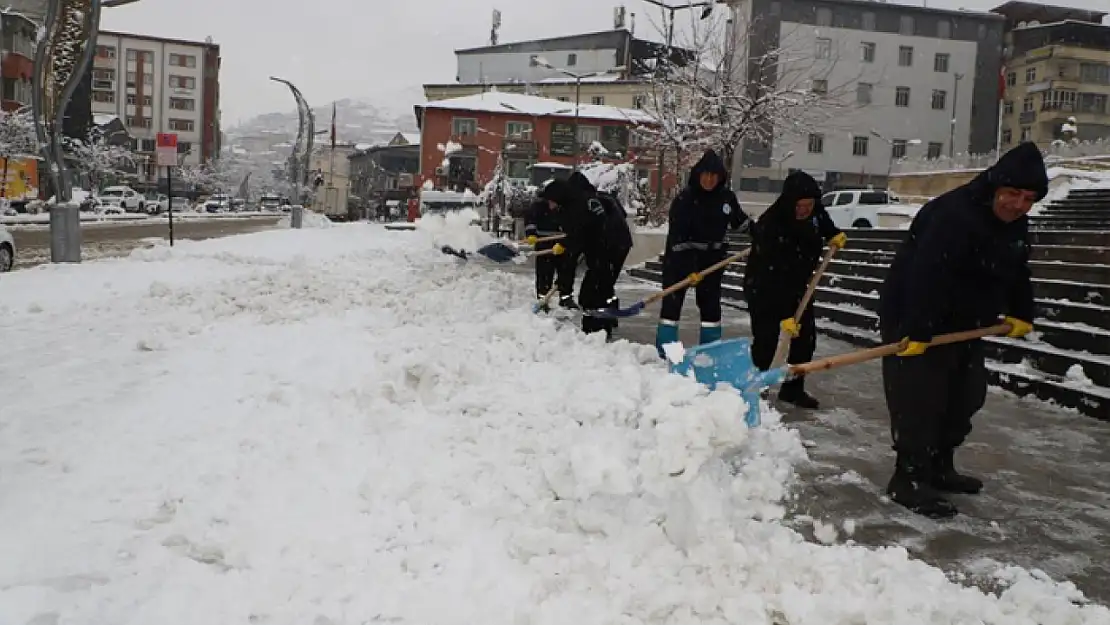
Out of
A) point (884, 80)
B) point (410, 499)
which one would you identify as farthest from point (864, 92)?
point (410, 499)

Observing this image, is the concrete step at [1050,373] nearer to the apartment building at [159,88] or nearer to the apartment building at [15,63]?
the apartment building at [15,63]

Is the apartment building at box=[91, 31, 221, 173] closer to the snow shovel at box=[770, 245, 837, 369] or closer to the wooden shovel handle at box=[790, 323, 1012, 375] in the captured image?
the snow shovel at box=[770, 245, 837, 369]

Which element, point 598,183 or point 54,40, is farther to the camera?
point 598,183

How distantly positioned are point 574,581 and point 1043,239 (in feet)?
28.5

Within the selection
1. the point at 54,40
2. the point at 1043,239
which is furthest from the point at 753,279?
the point at 54,40

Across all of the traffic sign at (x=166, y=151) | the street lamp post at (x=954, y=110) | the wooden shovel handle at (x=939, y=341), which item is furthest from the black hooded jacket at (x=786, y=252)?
the street lamp post at (x=954, y=110)

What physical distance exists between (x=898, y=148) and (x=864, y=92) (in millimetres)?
3923

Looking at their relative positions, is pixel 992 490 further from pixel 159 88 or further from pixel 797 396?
pixel 159 88

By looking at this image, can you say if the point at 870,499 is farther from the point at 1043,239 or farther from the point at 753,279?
the point at 1043,239

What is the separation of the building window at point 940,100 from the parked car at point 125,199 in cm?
4755

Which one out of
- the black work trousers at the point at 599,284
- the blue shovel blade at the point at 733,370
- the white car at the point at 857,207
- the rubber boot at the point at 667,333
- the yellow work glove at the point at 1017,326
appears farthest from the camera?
the white car at the point at 857,207

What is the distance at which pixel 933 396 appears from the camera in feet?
12.3

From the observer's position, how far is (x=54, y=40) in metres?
11.9

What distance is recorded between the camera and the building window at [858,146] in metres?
50.1
